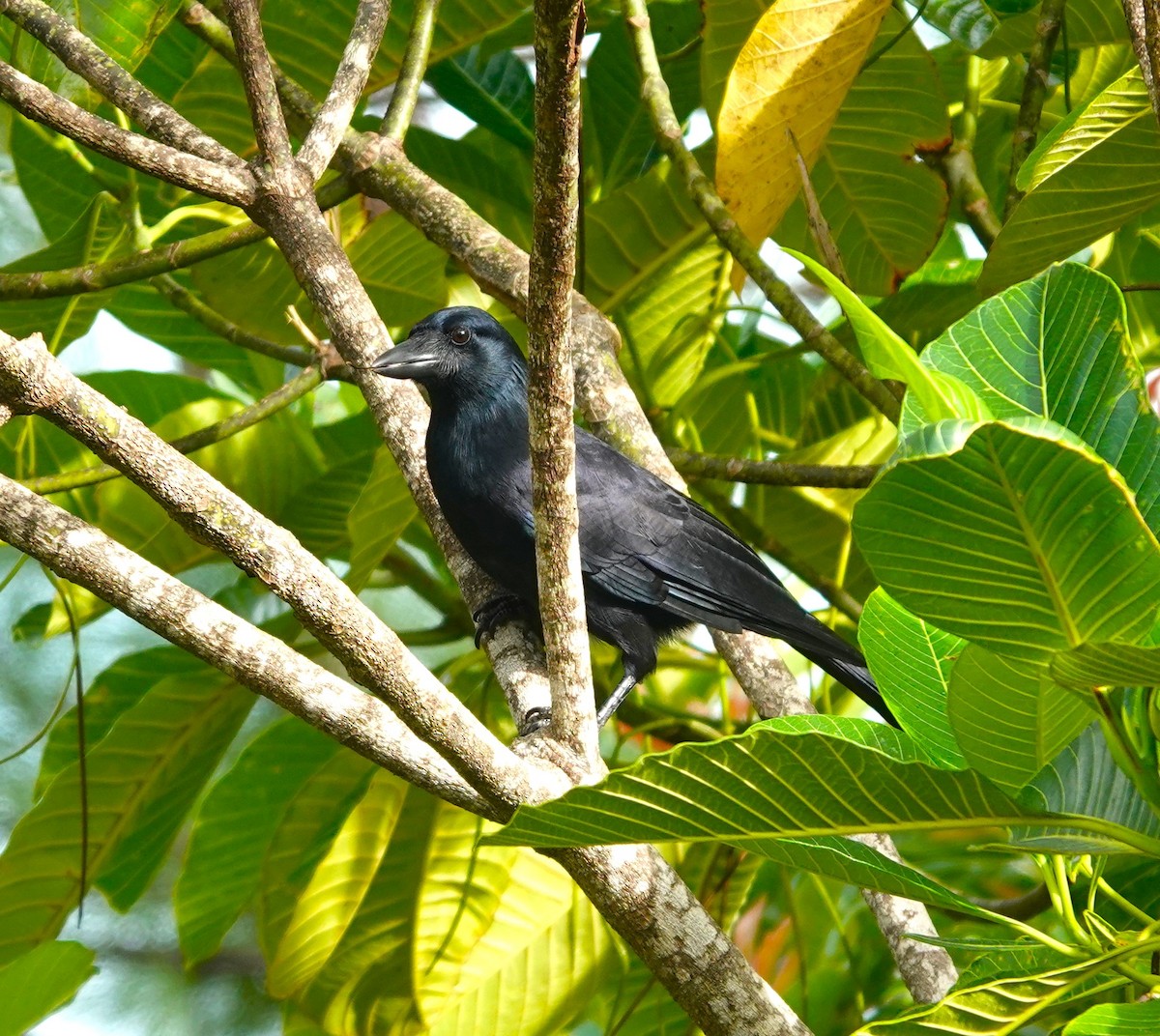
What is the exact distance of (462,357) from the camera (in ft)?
8.87

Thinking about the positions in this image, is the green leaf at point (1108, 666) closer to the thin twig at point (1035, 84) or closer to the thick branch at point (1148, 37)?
the thick branch at point (1148, 37)

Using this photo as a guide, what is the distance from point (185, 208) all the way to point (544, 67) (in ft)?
4.92

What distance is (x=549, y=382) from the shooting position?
4.14 ft

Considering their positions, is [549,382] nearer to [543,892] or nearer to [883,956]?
[543,892]

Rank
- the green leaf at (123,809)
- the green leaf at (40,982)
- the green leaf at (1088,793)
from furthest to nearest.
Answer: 1. the green leaf at (123,809)
2. the green leaf at (40,982)
3. the green leaf at (1088,793)

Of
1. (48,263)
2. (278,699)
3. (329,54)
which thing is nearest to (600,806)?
(278,699)

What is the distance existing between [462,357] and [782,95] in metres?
0.93

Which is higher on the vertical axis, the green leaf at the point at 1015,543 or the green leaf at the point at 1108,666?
the green leaf at the point at 1015,543

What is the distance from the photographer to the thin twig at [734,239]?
195 cm

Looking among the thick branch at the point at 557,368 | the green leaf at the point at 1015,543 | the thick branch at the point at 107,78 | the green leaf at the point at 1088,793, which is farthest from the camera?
the thick branch at the point at 107,78

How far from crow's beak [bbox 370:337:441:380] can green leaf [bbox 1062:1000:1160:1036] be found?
1482 mm

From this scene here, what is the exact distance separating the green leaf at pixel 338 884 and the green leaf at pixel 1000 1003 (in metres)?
1.42

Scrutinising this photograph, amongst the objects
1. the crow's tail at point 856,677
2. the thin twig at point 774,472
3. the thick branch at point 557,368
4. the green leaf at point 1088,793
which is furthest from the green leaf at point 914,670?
the crow's tail at point 856,677

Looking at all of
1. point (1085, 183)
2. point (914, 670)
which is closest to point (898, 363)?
point (914, 670)
